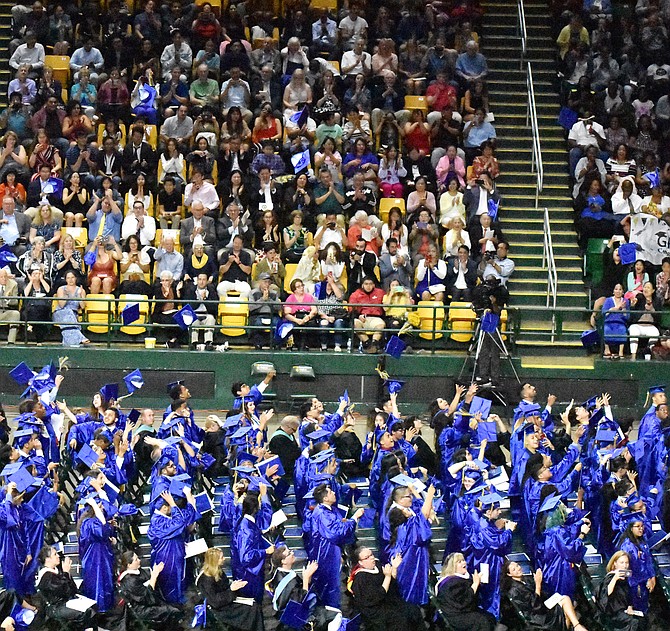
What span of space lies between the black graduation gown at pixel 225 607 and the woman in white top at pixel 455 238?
8733mm

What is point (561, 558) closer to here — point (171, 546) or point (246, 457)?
point (246, 457)

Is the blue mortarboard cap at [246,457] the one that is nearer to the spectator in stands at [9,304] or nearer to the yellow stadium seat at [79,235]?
A: the spectator in stands at [9,304]

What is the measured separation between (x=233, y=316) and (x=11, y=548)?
6.91 metres

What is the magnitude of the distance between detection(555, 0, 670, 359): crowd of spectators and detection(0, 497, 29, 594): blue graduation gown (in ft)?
31.3

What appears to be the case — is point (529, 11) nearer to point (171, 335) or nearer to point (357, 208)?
point (357, 208)

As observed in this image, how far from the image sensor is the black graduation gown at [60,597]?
1434 centimetres

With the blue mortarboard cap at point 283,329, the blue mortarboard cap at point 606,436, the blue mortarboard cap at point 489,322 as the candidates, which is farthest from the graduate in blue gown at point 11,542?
the blue mortarboard cap at point 489,322

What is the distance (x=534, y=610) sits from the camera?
15.0m

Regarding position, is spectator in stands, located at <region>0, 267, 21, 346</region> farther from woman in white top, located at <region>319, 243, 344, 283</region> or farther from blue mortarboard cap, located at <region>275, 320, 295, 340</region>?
woman in white top, located at <region>319, 243, 344, 283</region>

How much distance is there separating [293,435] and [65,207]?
6443 mm

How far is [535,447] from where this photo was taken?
17.2 m

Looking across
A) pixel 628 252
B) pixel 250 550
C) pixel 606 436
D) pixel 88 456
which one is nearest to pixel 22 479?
pixel 88 456

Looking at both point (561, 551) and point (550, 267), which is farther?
point (550, 267)

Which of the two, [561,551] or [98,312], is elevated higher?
[98,312]
